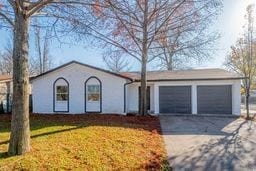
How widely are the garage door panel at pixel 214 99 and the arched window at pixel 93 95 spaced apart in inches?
297

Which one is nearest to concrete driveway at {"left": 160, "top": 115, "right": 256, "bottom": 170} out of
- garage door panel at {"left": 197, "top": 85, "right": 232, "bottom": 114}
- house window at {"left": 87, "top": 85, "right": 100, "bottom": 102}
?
garage door panel at {"left": 197, "top": 85, "right": 232, "bottom": 114}

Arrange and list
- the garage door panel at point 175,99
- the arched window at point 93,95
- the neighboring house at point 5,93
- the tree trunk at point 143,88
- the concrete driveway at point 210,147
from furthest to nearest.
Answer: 1. the neighboring house at point 5,93
2. the garage door panel at point 175,99
3. the arched window at point 93,95
4. the tree trunk at point 143,88
5. the concrete driveway at point 210,147

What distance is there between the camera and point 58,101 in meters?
22.2

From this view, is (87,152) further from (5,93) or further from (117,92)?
(5,93)

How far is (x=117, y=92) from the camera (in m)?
21.3

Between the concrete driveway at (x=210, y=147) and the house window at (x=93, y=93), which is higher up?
the house window at (x=93, y=93)

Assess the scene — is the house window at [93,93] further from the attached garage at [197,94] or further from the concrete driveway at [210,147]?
the concrete driveway at [210,147]

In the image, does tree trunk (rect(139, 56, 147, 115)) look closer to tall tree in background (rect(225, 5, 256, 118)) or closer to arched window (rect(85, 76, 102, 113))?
arched window (rect(85, 76, 102, 113))

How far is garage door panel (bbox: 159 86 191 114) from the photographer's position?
22000mm

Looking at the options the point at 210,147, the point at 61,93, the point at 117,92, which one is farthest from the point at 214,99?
the point at 210,147

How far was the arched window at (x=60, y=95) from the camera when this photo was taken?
72.4 feet

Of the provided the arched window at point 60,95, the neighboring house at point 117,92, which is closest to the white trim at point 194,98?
the neighboring house at point 117,92

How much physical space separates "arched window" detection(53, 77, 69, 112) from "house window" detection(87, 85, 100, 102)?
1.75m

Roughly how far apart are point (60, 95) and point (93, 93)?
2661mm
